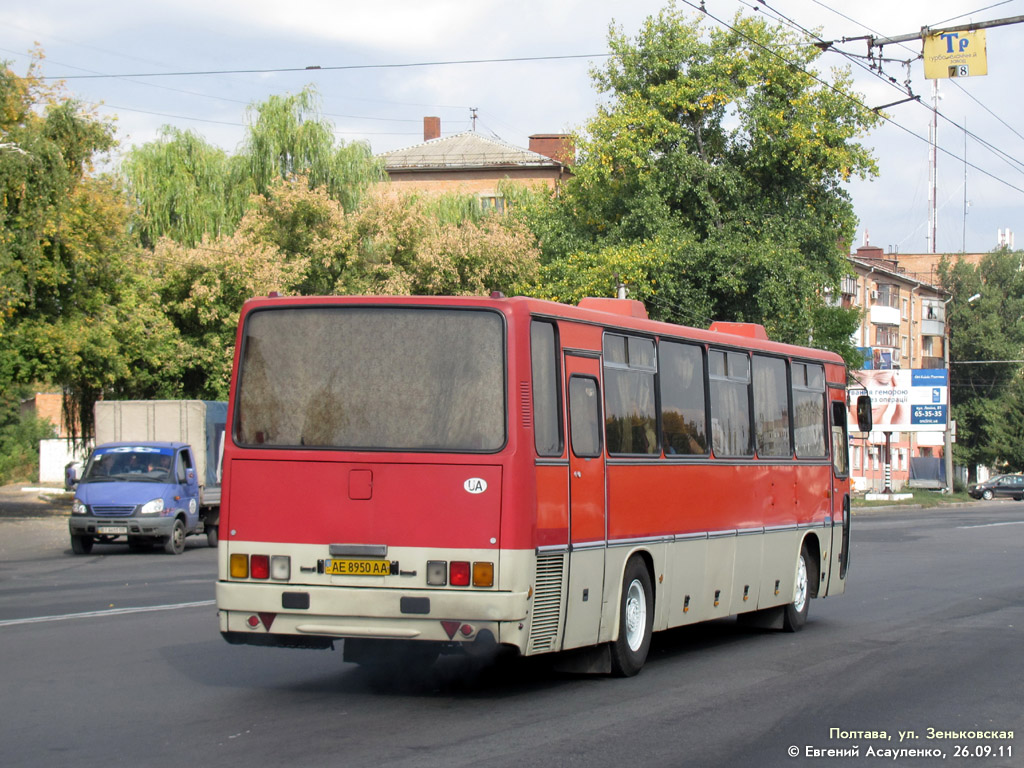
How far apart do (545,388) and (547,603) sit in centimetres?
147

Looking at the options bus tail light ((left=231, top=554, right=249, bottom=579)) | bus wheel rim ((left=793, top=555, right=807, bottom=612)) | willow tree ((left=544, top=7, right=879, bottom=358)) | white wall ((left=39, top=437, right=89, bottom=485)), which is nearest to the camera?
bus tail light ((left=231, top=554, right=249, bottom=579))

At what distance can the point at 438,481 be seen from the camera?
356 inches

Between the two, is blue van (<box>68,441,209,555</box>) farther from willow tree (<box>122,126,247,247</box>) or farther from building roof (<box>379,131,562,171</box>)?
building roof (<box>379,131,562,171</box>)

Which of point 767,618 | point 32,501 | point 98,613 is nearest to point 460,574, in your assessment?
point 767,618

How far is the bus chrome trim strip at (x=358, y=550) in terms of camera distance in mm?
9039

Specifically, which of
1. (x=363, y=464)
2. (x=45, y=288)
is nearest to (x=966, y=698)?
(x=363, y=464)

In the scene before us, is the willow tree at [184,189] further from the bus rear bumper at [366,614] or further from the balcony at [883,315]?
the balcony at [883,315]

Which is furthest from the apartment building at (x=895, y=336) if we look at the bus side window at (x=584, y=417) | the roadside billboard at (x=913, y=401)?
the bus side window at (x=584, y=417)

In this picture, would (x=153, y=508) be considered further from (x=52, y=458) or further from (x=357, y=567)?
(x=52, y=458)

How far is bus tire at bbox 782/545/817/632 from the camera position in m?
14.5

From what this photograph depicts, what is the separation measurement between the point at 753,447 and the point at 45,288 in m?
24.3

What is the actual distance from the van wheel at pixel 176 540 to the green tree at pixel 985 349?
78.3m

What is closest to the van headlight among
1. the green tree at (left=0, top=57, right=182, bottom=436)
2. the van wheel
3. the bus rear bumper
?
the van wheel

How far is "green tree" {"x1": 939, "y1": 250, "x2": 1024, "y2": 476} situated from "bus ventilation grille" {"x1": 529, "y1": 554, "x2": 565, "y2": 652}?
90.8 metres
